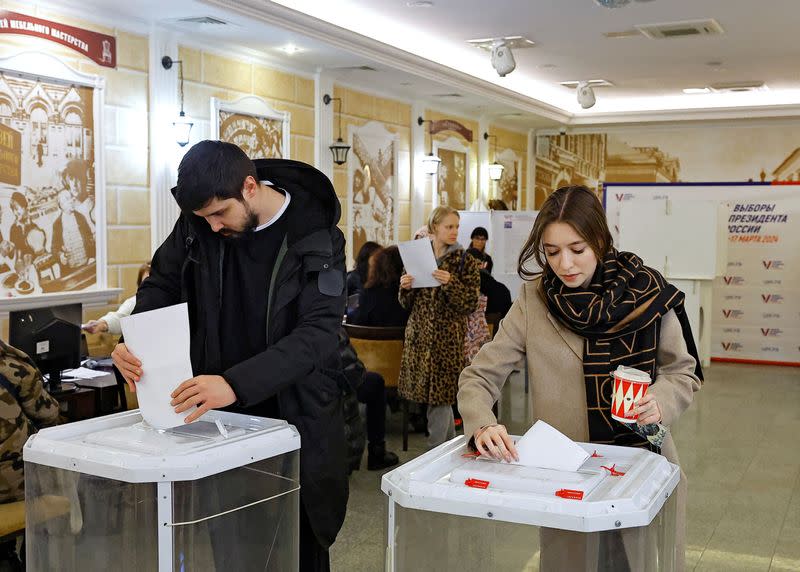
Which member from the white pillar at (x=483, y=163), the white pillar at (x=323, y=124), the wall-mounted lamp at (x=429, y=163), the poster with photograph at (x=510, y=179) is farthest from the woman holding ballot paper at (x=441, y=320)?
the poster with photograph at (x=510, y=179)

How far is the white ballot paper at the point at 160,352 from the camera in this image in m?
2.01

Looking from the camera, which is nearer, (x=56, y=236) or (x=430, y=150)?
(x=56, y=236)

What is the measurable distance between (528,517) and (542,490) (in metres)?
0.09

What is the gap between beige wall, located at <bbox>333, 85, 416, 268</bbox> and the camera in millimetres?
8883

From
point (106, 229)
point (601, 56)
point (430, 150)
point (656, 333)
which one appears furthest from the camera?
point (430, 150)

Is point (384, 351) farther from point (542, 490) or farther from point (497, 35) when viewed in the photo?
point (542, 490)

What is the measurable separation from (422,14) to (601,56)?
2.71m

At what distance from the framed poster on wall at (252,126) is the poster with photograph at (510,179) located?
5.52 metres

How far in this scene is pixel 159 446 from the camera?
1952 millimetres

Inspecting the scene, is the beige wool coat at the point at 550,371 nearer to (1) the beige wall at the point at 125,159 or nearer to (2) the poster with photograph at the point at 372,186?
(1) the beige wall at the point at 125,159

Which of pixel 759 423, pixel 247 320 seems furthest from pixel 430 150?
pixel 247 320

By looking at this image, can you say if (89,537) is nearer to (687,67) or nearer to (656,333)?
(656,333)

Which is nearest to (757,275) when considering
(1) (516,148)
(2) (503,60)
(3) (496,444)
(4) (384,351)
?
(1) (516,148)

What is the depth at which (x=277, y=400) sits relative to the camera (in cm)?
237
